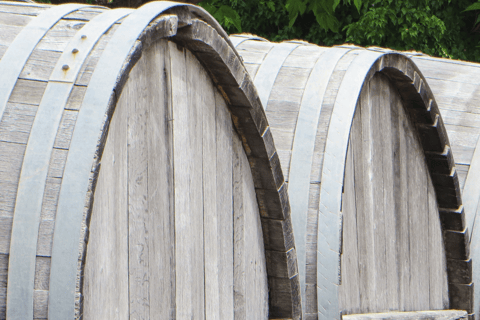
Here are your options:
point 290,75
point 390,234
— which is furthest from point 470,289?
point 290,75

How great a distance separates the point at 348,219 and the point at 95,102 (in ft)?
4.94

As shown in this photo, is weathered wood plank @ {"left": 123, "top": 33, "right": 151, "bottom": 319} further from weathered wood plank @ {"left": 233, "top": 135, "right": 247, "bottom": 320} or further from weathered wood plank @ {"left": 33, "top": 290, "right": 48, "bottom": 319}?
weathered wood plank @ {"left": 233, "top": 135, "right": 247, "bottom": 320}

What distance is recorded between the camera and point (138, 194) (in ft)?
4.96

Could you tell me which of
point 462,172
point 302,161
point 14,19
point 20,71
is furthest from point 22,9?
point 462,172

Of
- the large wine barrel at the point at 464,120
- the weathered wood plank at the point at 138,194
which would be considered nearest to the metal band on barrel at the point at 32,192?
the weathered wood plank at the point at 138,194

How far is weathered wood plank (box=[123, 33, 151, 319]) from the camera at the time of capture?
1480 mm

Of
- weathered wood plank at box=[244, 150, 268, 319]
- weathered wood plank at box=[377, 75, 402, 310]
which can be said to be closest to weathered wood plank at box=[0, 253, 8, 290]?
weathered wood plank at box=[244, 150, 268, 319]

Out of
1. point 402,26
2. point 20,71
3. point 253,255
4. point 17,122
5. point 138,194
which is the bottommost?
point 253,255

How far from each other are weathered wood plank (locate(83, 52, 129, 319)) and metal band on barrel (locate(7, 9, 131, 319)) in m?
0.15

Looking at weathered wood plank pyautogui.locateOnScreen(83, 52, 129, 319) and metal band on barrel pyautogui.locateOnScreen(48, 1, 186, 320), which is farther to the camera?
weathered wood plank pyautogui.locateOnScreen(83, 52, 129, 319)

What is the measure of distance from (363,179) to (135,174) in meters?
1.34

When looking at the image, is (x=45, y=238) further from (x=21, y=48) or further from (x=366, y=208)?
(x=366, y=208)

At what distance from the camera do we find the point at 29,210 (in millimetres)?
1188

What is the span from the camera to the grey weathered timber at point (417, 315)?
99.3 inches
